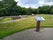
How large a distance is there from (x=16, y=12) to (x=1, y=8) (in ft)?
4.78

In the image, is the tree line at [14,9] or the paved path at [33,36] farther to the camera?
the tree line at [14,9]

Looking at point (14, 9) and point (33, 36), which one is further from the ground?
point (14, 9)

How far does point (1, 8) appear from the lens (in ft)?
45.7

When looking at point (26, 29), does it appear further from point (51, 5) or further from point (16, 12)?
point (51, 5)

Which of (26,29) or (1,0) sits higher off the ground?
(1,0)

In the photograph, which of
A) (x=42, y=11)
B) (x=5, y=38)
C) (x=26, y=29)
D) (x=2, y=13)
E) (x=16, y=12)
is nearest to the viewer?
(x=5, y=38)

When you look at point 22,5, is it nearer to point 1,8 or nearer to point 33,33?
point 1,8

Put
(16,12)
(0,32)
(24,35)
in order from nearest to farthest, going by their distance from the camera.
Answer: (24,35), (0,32), (16,12)

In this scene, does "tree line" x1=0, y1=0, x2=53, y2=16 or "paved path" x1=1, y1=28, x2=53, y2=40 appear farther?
"tree line" x1=0, y1=0, x2=53, y2=16

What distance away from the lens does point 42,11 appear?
15.6 meters

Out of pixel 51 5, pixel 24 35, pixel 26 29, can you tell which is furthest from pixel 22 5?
pixel 24 35

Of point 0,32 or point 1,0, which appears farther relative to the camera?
point 1,0

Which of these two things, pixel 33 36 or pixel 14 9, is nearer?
pixel 33 36

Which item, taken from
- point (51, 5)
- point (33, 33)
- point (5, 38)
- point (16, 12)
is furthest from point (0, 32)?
point (51, 5)
